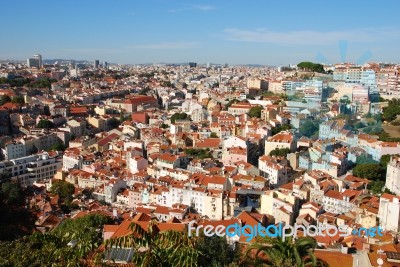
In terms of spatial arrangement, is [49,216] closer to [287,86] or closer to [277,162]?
[277,162]

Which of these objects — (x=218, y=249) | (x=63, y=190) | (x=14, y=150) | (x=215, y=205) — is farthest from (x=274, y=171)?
(x=14, y=150)

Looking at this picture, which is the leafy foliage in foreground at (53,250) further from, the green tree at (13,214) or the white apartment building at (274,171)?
the white apartment building at (274,171)

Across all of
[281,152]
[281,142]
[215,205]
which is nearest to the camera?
[215,205]

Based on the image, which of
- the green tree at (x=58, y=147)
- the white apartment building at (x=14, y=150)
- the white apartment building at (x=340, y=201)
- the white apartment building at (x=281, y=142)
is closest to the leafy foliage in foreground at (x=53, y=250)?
the white apartment building at (x=340, y=201)

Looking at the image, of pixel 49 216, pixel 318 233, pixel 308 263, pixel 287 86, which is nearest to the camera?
pixel 308 263

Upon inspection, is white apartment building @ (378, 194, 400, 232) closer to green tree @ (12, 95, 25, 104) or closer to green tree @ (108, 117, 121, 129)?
green tree @ (108, 117, 121, 129)

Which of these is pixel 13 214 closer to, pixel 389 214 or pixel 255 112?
pixel 389 214

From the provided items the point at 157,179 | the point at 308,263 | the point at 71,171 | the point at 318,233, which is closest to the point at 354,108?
the point at 157,179
